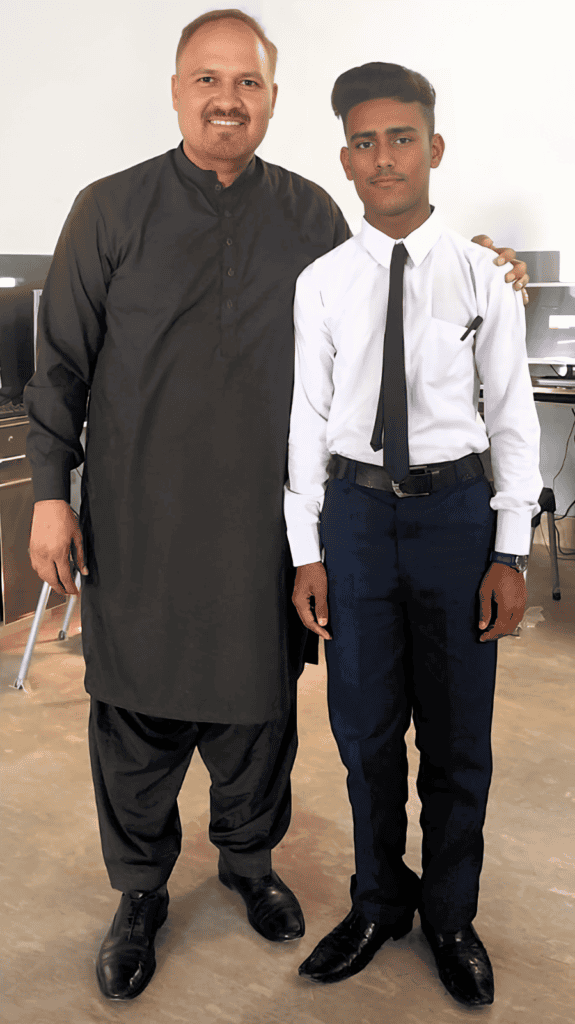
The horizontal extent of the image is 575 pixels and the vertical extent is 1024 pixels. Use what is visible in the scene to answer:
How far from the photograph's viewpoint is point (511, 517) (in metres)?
1.39

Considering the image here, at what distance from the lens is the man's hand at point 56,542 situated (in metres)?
1.55

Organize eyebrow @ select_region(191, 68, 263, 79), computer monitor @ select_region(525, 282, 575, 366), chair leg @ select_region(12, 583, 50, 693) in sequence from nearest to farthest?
eyebrow @ select_region(191, 68, 263, 79) < chair leg @ select_region(12, 583, 50, 693) < computer monitor @ select_region(525, 282, 575, 366)

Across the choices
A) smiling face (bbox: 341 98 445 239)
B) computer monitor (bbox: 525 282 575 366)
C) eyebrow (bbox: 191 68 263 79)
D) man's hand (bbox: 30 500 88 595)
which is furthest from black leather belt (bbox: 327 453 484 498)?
computer monitor (bbox: 525 282 575 366)

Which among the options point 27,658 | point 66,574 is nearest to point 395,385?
point 66,574

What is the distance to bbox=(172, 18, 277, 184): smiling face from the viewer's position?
4.71 feet

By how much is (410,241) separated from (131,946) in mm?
1306

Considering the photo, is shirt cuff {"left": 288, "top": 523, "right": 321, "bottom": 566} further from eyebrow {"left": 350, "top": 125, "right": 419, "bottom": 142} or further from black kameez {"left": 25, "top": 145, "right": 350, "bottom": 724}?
eyebrow {"left": 350, "top": 125, "right": 419, "bottom": 142}

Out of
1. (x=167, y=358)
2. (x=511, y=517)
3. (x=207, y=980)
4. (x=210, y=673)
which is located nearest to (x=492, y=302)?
(x=511, y=517)

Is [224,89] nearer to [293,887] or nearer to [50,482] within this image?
[50,482]

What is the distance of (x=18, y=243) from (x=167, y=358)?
9.38 ft

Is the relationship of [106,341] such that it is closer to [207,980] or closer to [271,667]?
[271,667]

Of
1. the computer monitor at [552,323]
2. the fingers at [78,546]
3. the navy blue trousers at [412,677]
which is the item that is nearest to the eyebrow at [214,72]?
the navy blue trousers at [412,677]

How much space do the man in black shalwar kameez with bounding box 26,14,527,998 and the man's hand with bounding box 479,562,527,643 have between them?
1.19 feet

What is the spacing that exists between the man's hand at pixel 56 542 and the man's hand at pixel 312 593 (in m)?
0.40
